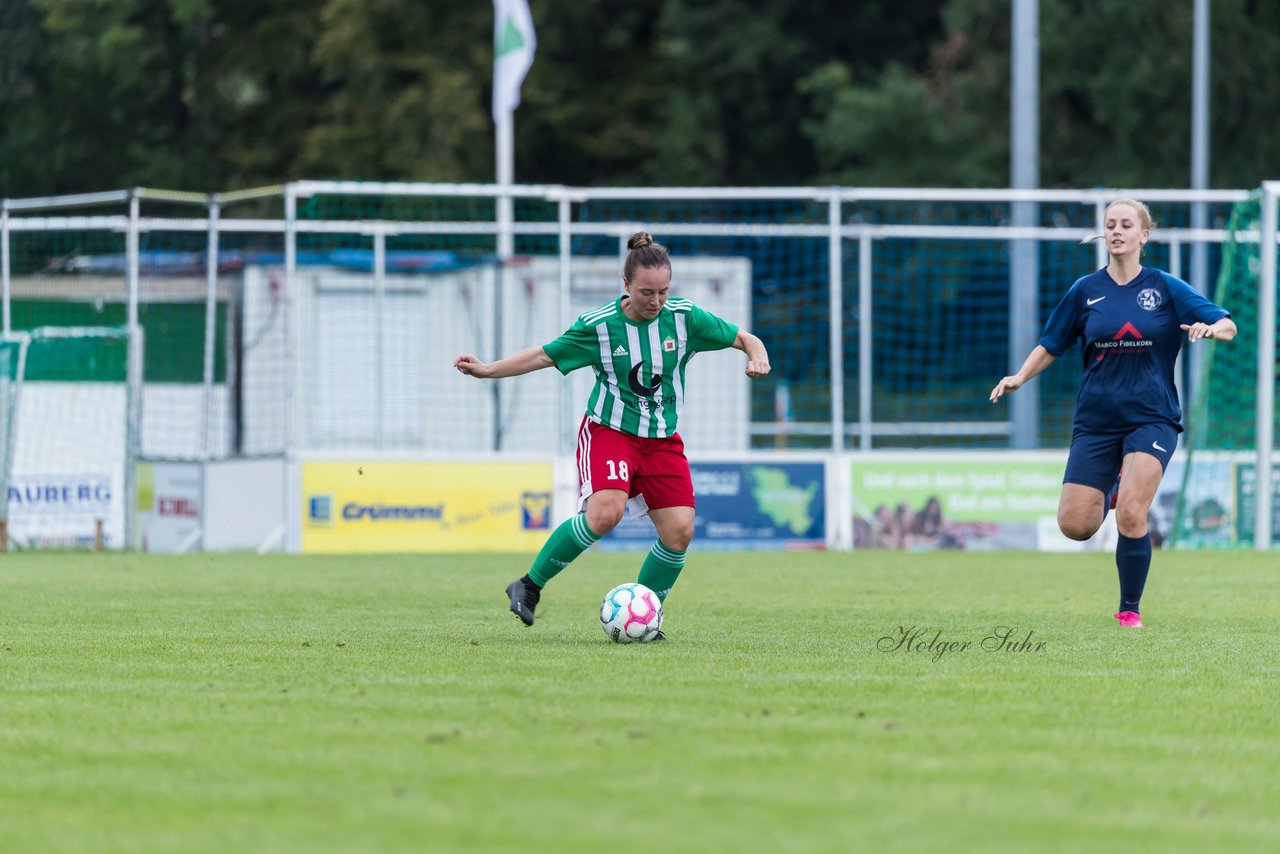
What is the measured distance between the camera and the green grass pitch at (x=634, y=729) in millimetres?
4465

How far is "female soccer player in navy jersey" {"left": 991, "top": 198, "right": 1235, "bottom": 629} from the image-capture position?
31.1 feet

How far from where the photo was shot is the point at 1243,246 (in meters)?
18.2

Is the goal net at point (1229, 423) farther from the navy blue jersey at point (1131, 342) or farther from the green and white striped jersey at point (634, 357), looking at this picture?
the green and white striped jersey at point (634, 357)

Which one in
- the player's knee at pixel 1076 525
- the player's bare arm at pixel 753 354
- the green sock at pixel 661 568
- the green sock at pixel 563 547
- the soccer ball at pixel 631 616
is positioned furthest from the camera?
the player's knee at pixel 1076 525

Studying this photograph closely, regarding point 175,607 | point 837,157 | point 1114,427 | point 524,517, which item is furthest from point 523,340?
point 837,157

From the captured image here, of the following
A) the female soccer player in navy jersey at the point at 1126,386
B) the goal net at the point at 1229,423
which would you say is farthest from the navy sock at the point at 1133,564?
the goal net at the point at 1229,423

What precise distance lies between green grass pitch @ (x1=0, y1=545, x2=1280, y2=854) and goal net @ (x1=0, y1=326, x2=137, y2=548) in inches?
262

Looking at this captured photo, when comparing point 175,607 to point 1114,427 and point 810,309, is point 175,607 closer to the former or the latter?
point 1114,427

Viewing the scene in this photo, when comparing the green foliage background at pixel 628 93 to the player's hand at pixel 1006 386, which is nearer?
the player's hand at pixel 1006 386

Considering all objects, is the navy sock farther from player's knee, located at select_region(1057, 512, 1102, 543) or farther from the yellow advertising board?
the yellow advertising board

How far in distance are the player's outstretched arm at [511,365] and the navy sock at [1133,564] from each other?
2.93 metres

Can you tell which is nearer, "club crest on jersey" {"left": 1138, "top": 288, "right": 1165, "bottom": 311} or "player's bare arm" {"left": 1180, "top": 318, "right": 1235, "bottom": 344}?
"player's bare arm" {"left": 1180, "top": 318, "right": 1235, "bottom": 344}
